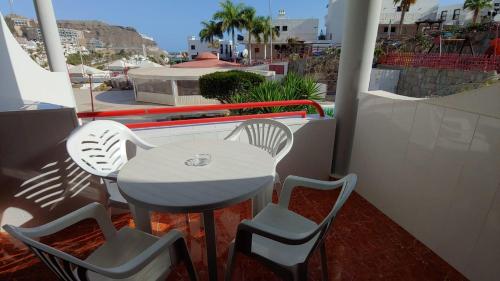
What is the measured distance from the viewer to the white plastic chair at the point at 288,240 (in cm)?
105

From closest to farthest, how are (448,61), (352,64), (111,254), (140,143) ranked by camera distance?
(111,254) → (140,143) → (352,64) → (448,61)

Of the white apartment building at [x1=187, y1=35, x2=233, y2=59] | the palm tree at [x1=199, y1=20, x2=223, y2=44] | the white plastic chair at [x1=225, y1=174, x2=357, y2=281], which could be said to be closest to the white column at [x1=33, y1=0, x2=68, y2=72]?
the white plastic chair at [x1=225, y1=174, x2=357, y2=281]

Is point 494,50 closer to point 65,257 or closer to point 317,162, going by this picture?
point 317,162

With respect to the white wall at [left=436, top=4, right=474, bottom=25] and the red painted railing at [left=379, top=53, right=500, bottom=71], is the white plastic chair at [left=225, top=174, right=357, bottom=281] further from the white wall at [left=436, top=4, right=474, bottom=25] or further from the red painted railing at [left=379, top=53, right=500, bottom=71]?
the white wall at [left=436, top=4, right=474, bottom=25]

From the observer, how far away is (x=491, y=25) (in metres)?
15.1

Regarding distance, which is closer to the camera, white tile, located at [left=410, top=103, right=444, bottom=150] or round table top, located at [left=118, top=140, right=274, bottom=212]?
round table top, located at [left=118, top=140, right=274, bottom=212]

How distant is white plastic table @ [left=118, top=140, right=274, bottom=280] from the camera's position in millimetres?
1153

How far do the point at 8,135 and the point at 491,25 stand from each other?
22.1m

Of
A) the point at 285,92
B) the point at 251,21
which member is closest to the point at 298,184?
the point at 285,92

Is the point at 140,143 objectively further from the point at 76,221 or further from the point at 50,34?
the point at 50,34

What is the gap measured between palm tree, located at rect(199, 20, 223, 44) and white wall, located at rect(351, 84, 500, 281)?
29.6m

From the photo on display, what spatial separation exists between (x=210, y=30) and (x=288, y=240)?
32231mm

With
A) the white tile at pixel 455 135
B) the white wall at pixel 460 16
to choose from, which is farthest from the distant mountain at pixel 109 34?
the white tile at pixel 455 135

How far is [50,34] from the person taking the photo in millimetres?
3111
